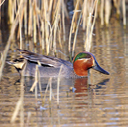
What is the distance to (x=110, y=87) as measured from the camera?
5.39m

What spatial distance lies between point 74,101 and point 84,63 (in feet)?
5.49

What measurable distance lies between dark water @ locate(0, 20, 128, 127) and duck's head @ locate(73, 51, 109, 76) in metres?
0.16

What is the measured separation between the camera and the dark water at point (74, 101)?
3.92 m

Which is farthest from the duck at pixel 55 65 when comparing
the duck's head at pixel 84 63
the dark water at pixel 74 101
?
the dark water at pixel 74 101

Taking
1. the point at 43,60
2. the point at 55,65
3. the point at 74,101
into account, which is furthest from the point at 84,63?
the point at 74,101

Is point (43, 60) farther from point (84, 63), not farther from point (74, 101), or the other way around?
point (74, 101)

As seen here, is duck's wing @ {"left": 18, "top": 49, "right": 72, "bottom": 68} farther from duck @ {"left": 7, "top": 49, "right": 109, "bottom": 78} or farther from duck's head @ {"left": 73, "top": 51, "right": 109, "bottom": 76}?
duck's head @ {"left": 73, "top": 51, "right": 109, "bottom": 76}

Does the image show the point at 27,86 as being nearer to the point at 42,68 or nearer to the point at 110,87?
the point at 42,68

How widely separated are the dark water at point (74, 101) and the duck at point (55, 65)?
0.17m

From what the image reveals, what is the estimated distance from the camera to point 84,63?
20.6ft

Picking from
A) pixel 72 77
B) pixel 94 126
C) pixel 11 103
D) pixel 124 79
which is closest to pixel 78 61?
pixel 72 77

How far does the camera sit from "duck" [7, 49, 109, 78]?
6215mm

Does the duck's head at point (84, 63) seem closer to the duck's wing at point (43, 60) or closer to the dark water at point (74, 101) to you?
the dark water at point (74, 101)

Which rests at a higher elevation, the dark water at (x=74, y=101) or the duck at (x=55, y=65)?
the duck at (x=55, y=65)
